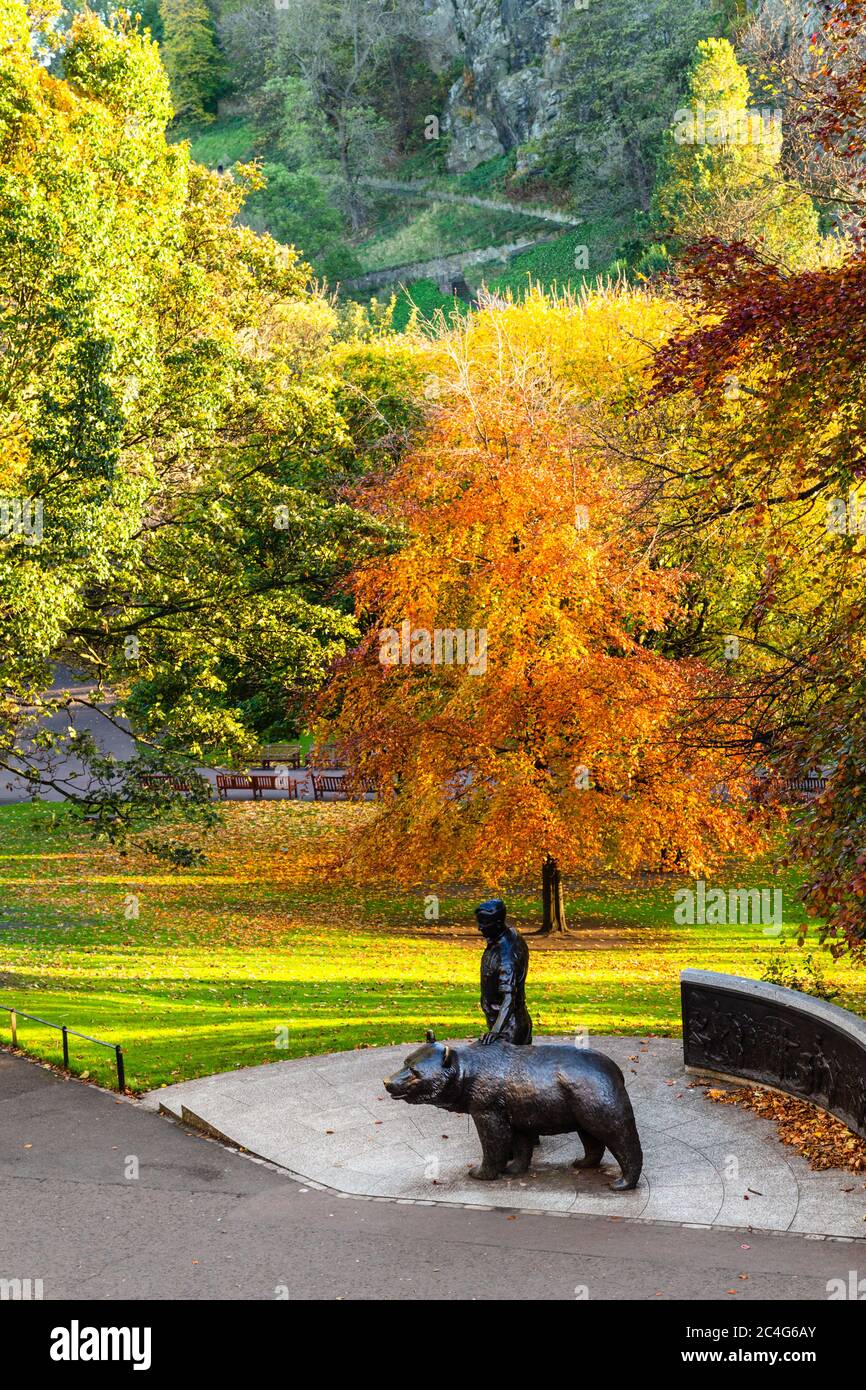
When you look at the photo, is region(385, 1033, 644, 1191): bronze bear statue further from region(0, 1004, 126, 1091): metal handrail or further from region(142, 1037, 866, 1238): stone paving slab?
region(0, 1004, 126, 1091): metal handrail

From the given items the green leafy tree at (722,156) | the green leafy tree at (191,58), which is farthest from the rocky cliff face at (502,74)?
the green leafy tree at (722,156)

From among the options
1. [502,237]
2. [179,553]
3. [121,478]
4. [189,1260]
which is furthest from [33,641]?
[502,237]

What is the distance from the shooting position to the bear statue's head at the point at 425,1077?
11.1 meters

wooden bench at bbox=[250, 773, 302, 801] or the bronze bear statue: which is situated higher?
wooden bench at bbox=[250, 773, 302, 801]

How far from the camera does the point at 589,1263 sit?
947 cm

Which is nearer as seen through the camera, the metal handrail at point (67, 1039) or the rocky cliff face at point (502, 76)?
the metal handrail at point (67, 1039)

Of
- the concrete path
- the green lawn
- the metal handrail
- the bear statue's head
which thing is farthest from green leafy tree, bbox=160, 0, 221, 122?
the bear statue's head

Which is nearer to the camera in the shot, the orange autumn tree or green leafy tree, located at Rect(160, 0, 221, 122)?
Result: the orange autumn tree

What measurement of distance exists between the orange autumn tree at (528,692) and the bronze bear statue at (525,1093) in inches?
355

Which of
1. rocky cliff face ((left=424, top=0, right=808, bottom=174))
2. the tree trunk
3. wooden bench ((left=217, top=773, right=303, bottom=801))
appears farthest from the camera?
rocky cliff face ((left=424, top=0, right=808, bottom=174))

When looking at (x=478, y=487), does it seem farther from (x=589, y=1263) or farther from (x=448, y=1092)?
(x=589, y=1263)

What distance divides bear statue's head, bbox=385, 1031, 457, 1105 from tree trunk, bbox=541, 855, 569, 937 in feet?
42.9

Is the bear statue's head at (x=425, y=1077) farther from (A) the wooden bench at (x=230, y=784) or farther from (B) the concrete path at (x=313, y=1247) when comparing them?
(A) the wooden bench at (x=230, y=784)

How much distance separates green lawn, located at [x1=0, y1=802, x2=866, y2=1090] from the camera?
16.6 metres
